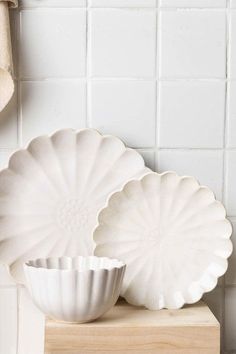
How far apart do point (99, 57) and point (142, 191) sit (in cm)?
25

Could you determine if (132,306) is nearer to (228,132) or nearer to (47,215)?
(47,215)

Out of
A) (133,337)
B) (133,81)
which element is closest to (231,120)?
(133,81)

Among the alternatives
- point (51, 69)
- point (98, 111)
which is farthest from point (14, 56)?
point (98, 111)

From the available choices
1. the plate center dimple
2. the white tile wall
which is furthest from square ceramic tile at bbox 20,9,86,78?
the plate center dimple

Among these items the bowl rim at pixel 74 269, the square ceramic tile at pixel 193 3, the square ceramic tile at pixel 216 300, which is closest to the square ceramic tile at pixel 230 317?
the square ceramic tile at pixel 216 300

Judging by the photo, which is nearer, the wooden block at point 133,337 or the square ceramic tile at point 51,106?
the wooden block at point 133,337

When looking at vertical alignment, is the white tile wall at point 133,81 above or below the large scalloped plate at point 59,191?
above

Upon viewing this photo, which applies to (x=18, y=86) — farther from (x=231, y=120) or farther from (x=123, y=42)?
(x=231, y=120)

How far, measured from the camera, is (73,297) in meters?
0.95

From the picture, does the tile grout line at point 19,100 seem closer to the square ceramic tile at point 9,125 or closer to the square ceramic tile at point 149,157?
the square ceramic tile at point 9,125

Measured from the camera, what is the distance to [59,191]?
1.12 meters

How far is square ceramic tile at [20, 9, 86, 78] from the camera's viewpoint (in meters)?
1.13

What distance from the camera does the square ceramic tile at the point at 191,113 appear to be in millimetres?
1149

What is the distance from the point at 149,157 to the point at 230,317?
0.33m
